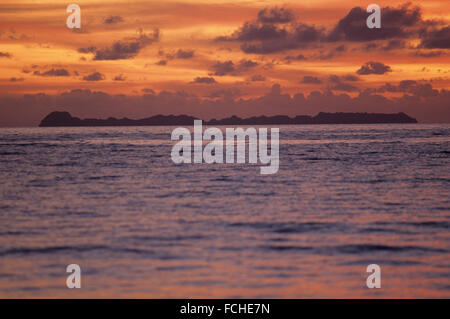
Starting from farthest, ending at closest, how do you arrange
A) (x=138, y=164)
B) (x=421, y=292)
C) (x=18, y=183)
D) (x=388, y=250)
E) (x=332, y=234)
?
(x=138, y=164), (x=18, y=183), (x=332, y=234), (x=388, y=250), (x=421, y=292)

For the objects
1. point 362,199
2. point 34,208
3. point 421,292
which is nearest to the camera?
point 421,292

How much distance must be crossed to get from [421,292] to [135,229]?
29.6 ft

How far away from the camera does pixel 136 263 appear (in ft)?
42.8

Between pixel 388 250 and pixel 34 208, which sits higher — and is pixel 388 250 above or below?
below

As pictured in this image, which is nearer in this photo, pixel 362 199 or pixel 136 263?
pixel 136 263

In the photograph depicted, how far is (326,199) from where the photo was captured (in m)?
23.5

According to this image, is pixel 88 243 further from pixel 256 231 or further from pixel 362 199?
pixel 362 199

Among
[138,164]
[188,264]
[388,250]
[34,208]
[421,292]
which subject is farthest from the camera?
[138,164]

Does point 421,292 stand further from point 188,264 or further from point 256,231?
point 256,231

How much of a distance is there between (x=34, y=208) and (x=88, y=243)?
23.8ft

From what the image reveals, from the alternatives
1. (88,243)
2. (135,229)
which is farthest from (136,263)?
(135,229)
